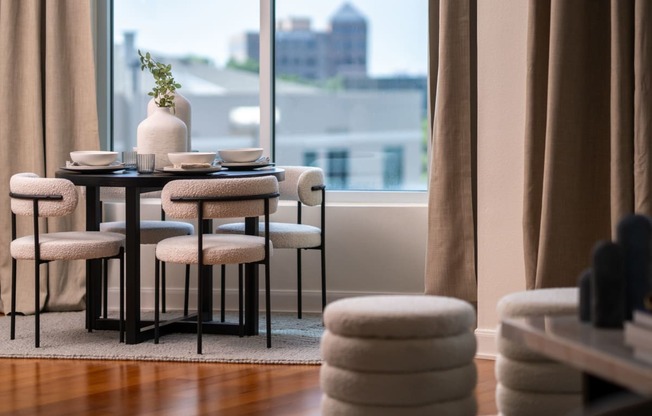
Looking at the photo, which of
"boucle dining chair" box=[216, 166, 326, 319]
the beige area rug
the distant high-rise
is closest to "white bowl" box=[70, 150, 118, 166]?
"boucle dining chair" box=[216, 166, 326, 319]

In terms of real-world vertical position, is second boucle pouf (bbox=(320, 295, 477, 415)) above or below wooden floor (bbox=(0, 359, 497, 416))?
above

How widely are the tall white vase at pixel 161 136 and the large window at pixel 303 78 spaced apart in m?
0.99

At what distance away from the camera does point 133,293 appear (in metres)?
4.66

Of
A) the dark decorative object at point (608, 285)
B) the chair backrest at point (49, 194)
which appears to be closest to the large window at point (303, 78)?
the chair backrest at point (49, 194)

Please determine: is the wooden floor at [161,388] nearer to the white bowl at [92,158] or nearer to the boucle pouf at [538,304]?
the boucle pouf at [538,304]

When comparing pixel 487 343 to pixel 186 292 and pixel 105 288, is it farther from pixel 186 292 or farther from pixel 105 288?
pixel 105 288

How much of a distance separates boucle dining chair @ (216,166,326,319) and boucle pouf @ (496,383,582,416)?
7.46ft

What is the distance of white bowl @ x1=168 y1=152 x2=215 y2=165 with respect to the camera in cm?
470

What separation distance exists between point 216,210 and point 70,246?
709 millimetres

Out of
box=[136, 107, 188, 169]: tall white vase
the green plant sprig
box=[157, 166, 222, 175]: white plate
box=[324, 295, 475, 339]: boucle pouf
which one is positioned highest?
the green plant sprig

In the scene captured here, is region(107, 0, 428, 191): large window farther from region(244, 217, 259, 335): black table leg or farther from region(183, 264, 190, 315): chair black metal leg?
region(244, 217, 259, 335): black table leg

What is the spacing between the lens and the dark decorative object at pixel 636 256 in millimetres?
2318

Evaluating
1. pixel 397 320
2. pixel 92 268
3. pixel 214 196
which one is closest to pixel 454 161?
pixel 214 196

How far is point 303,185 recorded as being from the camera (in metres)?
5.11
